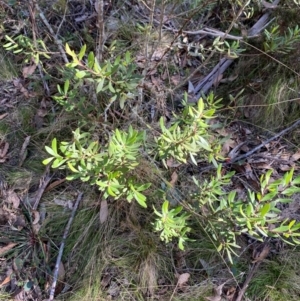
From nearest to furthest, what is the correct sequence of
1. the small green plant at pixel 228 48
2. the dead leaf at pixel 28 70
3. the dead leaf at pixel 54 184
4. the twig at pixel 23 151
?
1. the small green plant at pixel 228 48
2. the dead leaf at pixel 54 184
3. the twig at pixel 23 151
4. the dead leaf at pixel 28 70

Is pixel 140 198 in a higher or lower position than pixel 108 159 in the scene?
lower

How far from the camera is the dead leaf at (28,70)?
98.2 inches

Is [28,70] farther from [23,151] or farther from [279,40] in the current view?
[279,40]

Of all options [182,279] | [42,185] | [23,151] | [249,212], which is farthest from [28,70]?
[249,212]

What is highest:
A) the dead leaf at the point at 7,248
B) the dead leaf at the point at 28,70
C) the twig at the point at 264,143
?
the dead leaf at the point at 28,70

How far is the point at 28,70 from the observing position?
2508 millimetres

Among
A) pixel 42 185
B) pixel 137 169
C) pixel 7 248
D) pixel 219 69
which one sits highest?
pixel 219 69

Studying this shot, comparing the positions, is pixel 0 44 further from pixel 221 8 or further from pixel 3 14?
pixel 221 8

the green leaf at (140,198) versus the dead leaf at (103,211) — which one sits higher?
the green leaf at (140,198)

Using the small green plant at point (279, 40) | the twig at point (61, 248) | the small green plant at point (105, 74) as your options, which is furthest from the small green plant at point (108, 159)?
the small green plant at point (279, 40)

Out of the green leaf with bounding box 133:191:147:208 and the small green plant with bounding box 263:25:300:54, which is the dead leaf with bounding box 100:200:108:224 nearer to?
the green leaf with bounding box 133:191:147:208

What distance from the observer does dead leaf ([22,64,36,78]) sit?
98.2 inches

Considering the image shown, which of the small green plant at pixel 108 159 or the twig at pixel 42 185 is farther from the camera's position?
the twig at pixel 42 185

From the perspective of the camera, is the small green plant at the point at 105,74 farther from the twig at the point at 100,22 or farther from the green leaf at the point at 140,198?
the green leaf at the point at 140,198
